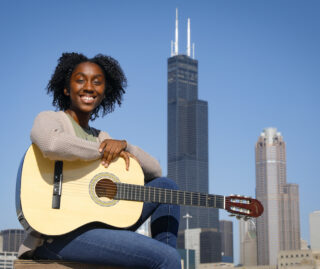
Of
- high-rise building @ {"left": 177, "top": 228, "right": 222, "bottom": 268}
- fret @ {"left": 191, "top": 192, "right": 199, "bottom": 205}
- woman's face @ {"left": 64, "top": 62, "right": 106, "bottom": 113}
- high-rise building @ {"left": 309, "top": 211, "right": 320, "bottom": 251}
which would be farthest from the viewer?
high-rise building @ {"left": 309, "top": 211, "right": 320, "bottom": 251}

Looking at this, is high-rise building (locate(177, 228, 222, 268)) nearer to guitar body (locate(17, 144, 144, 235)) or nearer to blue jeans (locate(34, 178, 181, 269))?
guitar body (locate(17, 144, 144, 235))

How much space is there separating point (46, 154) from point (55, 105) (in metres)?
1.36

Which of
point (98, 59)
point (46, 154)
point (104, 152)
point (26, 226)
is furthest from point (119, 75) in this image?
point (26, 226)

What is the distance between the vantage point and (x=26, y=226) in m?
4.34

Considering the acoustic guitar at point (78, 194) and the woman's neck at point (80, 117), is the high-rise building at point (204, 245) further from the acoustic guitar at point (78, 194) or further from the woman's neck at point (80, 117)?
the acoustic guitar at point (78, 194)

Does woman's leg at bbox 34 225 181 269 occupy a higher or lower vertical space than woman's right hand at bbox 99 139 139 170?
lower

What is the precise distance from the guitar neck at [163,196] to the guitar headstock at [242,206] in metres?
0.08

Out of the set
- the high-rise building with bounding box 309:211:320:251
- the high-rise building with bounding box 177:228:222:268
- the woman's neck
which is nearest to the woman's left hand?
the woman's neck

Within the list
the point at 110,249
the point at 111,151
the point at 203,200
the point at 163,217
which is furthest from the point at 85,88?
the point at 110,249

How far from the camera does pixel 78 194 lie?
4.52 metres

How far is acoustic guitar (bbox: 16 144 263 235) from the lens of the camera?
14.3 feet

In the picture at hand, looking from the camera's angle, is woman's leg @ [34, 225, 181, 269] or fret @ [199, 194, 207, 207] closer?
woman's leg @ [34, 225, 181, 269]

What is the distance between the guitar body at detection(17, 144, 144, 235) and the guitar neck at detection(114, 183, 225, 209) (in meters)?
0.06

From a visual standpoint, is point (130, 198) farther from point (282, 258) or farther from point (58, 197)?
point (282, 258)
